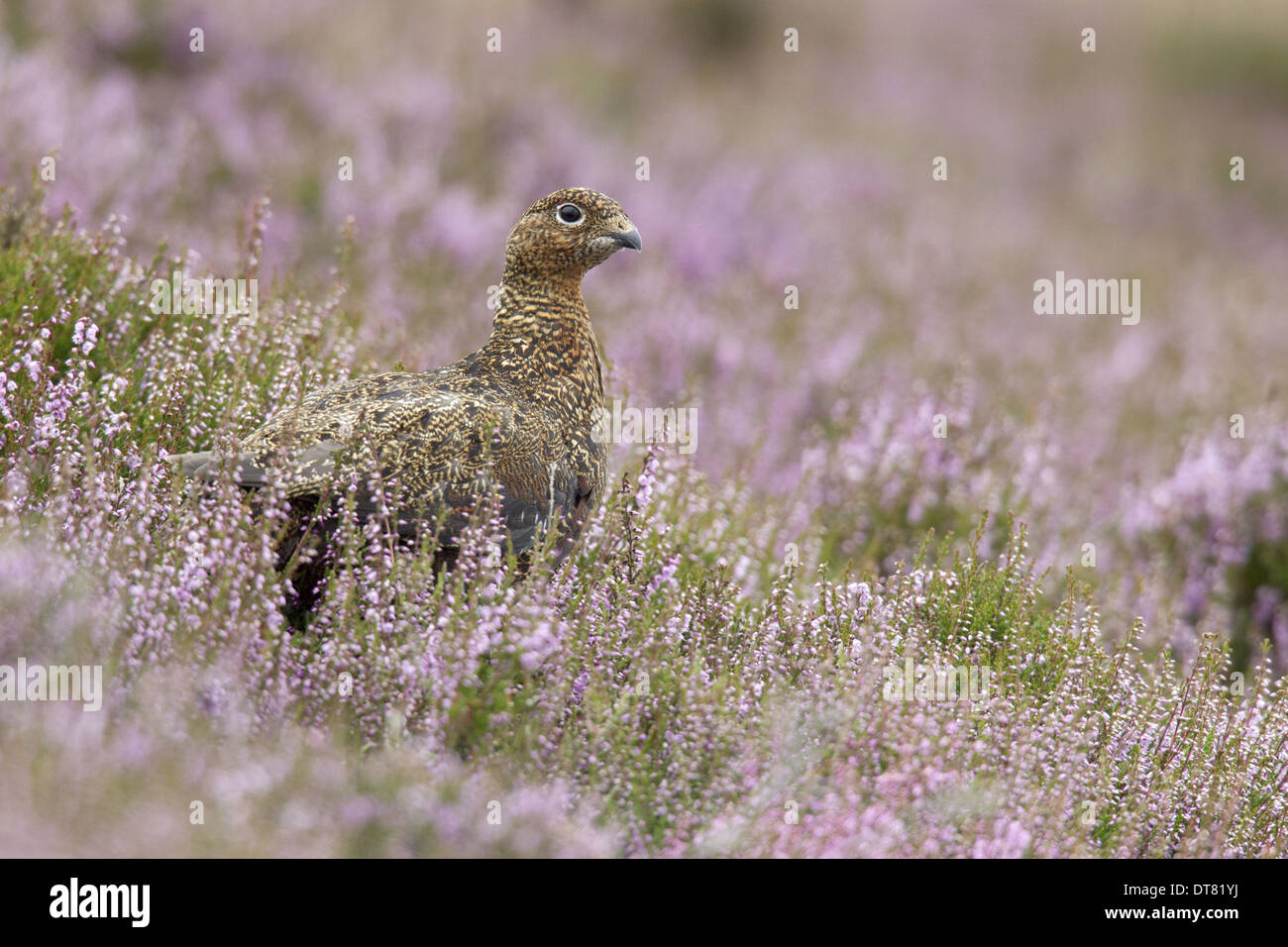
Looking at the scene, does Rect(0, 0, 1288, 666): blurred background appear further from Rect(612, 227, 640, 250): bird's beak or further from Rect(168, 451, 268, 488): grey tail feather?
Rect(168, 451, 268, 488): grey tail feather

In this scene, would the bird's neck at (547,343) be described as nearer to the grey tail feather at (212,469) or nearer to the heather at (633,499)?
the heather at (633,499)

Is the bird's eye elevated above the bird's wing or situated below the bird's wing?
above

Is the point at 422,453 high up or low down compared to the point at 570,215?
down

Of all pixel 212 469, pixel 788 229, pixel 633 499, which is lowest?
pixel 633 499

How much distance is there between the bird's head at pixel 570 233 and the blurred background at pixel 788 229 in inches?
25.1

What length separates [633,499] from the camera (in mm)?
3830

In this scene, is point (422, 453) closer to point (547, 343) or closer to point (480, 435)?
point (480, 435)

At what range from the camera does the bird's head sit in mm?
3869

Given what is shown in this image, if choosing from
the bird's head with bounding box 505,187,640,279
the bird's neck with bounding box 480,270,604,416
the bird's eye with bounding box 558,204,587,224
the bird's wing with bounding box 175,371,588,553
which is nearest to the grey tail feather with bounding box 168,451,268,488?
the bird's wing with bounding box 175,371,588,553

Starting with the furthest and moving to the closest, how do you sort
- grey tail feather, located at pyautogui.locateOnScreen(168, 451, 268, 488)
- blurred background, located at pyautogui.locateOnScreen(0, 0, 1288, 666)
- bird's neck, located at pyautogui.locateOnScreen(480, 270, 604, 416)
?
blurred background, located at pyautogui.locateOnScreen(0, 0, 1288, 666), bird's neck, located at pyautogui.locateOnScreen(480, 270, 604, 416), grey tail feather, located at pyautogui.locateOnScreen(168, 451, 268, 488)

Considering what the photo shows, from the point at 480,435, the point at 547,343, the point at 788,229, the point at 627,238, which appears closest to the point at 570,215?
the point at 627,238

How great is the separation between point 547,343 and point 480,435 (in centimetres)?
55
